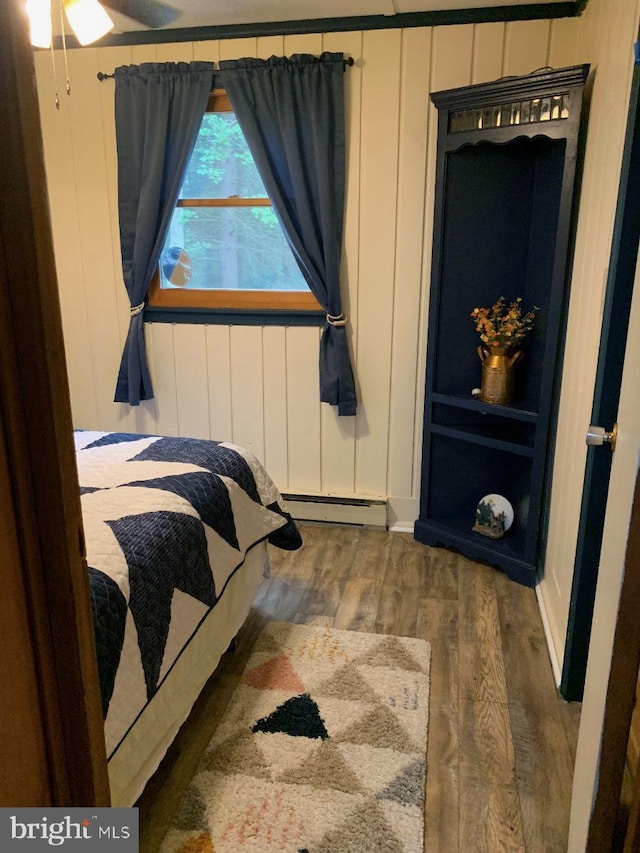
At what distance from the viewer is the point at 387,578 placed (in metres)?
2.90

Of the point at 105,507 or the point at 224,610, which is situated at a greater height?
the point at 105,507

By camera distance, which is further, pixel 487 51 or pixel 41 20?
pixel 487 51

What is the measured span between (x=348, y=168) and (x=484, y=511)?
5.94ft

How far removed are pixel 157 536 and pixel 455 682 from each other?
1.17m

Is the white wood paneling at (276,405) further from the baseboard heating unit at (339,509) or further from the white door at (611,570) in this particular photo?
the white door at (611,570)

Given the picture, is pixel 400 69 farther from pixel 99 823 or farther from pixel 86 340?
pixel 99 823

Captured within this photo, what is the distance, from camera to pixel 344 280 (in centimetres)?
321

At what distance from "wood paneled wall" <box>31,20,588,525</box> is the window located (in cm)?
18

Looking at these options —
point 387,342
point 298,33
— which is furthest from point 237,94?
point 387,342

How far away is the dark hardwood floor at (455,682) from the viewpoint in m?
1.66

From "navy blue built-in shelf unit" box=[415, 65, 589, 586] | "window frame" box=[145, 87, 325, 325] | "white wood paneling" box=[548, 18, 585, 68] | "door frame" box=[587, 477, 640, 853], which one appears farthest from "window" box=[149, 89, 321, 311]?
"door frame" box=[587, 477, 640, 853]

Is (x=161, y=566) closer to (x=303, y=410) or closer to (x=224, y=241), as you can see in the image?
(x=303, y=410)

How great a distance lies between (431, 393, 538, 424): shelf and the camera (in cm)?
274

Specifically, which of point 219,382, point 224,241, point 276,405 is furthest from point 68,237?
point 276,405
